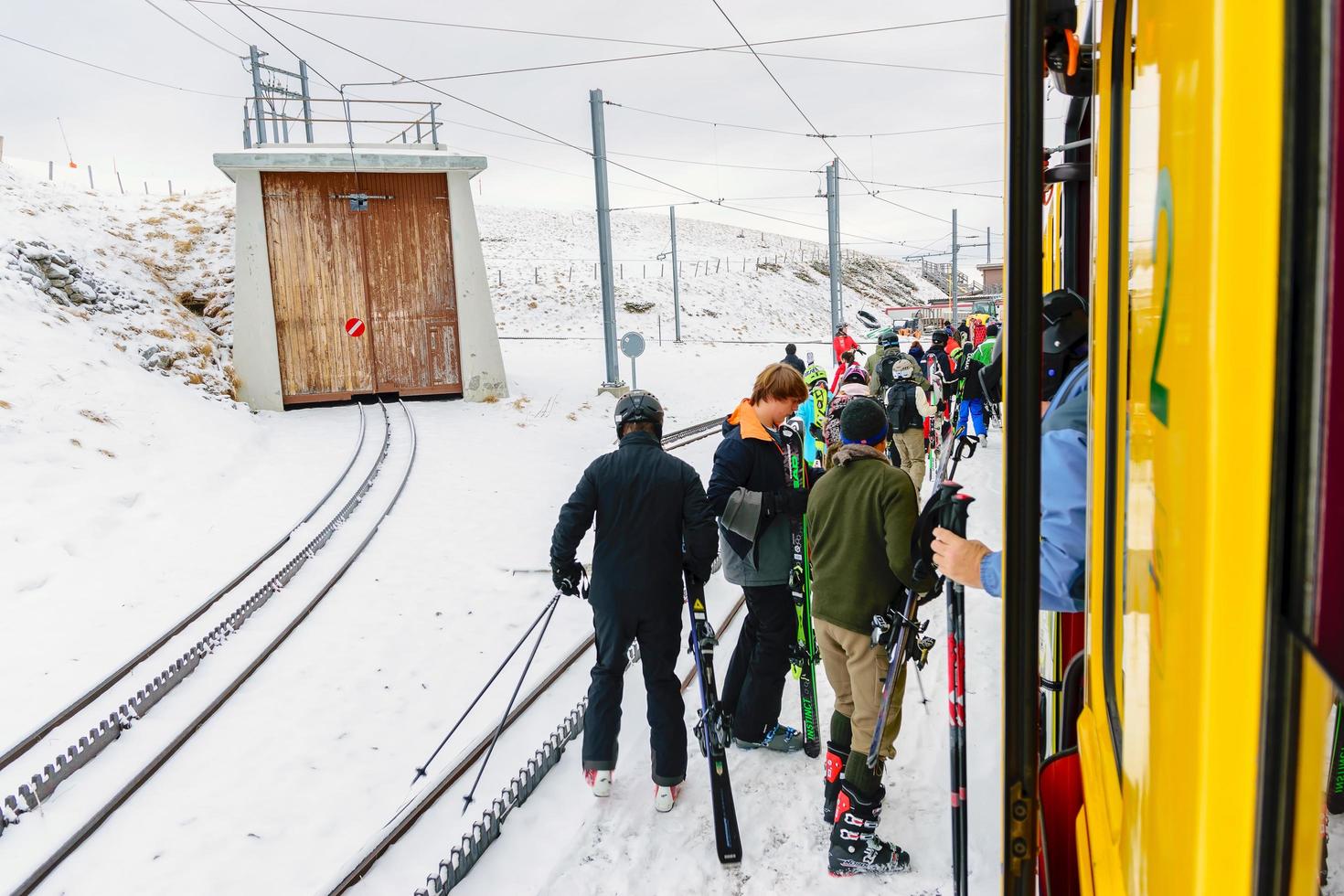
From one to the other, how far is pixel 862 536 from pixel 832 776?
49.7 inches

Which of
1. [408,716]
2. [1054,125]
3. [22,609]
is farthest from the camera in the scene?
[22,609]

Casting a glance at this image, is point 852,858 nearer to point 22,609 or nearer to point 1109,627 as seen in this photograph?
point 1109,627

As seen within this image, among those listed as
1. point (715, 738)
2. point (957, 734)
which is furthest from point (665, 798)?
point (957, 734)

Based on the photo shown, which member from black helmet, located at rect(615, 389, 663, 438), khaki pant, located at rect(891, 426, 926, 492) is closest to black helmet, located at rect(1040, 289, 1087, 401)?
black helmet, located at rect(615, 389, 663, 438)

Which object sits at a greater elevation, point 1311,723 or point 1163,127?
point 1163,127

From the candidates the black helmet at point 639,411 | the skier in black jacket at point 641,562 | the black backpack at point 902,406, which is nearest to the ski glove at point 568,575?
the skier in black jacket at point 641,562

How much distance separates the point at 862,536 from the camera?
3.98 m

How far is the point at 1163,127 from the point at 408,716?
237 inches

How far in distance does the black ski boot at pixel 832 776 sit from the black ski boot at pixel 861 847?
25cm

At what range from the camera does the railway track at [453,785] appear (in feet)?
13.3

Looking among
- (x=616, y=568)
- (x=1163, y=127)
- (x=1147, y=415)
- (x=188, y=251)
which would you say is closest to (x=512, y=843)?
(x=616, y=568)

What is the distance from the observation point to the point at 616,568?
14.5 feet

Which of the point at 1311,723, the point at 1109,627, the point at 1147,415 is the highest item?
the point at 1147,415

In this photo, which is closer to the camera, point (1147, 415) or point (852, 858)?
point (1147, 415)
